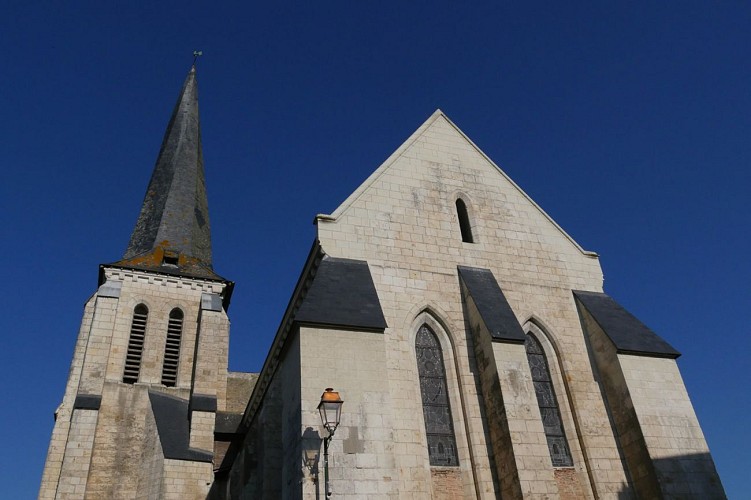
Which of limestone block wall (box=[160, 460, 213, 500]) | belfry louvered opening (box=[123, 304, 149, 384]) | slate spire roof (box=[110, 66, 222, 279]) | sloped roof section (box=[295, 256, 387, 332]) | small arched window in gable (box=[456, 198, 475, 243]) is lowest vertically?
limestone block wall (box=[160, 460, 213, 500])

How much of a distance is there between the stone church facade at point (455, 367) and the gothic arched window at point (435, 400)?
0.03 meters

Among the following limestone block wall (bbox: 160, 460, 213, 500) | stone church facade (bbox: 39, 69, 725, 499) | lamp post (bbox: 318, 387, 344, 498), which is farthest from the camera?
limestone block wall (bbox: 160, 460, 213, 500)

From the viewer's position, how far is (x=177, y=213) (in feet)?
84.1

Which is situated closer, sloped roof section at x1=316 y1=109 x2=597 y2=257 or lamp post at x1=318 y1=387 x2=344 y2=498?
lamp post at x1=318 y1=387 x2=344 y2=498

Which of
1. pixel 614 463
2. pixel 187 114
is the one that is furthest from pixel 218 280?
pixel 614 463

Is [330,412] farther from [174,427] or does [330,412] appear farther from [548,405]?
[174,427]

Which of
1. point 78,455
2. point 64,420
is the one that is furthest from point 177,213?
point 78,455

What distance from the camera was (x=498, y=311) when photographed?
410 inches

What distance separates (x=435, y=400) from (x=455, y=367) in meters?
0.73

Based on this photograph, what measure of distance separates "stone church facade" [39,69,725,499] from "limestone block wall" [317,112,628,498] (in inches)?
1.2

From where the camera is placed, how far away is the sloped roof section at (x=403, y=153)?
11.4m

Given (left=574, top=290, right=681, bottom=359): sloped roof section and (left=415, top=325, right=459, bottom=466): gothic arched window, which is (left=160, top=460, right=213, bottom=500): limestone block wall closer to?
(left=415, top=325, right=459, bottom=466): gothic arched window

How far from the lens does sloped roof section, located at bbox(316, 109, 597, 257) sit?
11352 mm

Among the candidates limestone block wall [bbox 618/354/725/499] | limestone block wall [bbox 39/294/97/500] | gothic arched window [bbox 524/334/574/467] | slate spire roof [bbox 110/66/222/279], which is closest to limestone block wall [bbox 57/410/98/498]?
limestone block wall [bbox 39/294/97/500]
